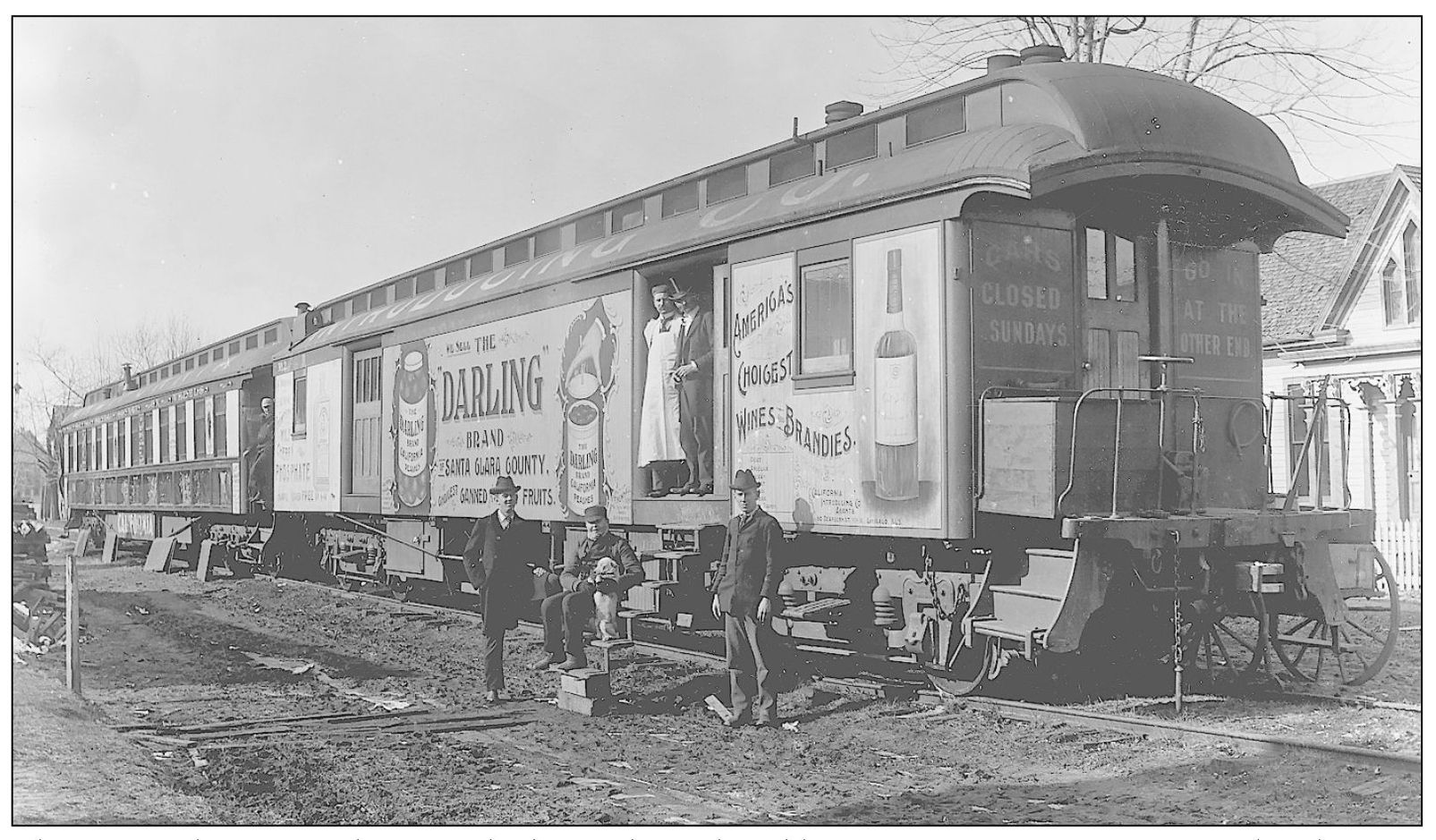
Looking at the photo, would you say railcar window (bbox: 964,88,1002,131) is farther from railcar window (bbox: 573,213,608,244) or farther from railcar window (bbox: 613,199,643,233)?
railcar window (bbox: 573,213,608,244)

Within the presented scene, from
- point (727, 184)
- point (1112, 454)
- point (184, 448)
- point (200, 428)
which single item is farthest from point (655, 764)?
point (184, 448)

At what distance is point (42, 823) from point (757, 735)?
367cm

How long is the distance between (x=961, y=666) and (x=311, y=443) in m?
10.3

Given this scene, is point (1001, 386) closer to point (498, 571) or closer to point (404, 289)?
point (498, 571)

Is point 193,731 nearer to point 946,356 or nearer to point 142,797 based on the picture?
point 142,797

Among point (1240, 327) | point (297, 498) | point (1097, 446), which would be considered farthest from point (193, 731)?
point (297, 498)

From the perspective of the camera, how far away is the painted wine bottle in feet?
24.5

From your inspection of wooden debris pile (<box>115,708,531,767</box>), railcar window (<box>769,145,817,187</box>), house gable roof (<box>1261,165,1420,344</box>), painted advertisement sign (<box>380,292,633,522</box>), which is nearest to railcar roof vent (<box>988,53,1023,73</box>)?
railcar window (<box>769,145,817,187</box>)

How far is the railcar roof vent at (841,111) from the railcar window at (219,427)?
12.1 metres

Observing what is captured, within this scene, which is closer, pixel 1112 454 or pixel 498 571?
pixel 1112 454

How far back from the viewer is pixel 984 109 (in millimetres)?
7898

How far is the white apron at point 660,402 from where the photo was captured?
9.50 metres

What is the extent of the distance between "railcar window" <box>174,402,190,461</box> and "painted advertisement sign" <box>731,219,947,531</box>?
14255 mm

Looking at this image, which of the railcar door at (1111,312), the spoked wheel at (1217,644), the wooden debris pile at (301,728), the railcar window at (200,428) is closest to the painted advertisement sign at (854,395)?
the railcar door at (1111,312)
